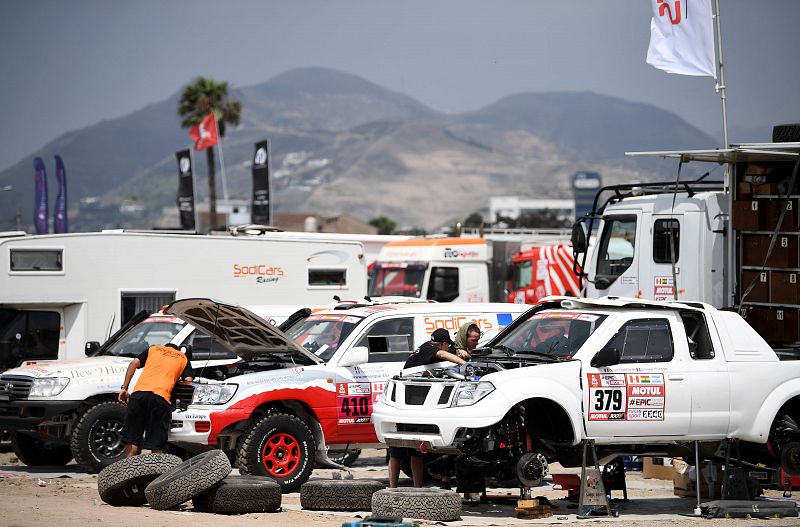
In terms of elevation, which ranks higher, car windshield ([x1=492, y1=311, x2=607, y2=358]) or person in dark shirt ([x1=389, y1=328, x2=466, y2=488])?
car windshield ([x1=492, y1=311, x2=607, y2=358])

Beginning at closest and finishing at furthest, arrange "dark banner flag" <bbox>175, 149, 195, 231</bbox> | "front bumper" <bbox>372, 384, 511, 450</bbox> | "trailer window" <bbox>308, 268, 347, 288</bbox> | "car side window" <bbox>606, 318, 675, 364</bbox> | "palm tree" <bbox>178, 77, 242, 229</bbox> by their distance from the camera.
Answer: "front bumper" <bbox>372, 384, 511, 450</bbox>
"car side window" <bbox>606, 318, 675, 364</bbox>
"trailer window" <bbox>308, 268, 347, 288</bbox>
"dark banner flag" <bbox>175, 149, 195, 231</bbox>
"palm tree" <bbox>178, 77, 242, 229</bbox>

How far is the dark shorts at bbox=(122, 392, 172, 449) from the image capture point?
1226 cm

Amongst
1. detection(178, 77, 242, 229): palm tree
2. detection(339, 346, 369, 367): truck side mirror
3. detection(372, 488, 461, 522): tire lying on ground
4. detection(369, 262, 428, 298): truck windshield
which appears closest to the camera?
detection(372, 488, 461, 522): tire lying on ground

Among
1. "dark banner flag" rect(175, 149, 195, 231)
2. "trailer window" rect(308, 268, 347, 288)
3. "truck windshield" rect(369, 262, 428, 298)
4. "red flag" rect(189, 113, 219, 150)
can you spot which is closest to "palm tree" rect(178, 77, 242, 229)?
"red flag" rect(189, 113, 219, 150)

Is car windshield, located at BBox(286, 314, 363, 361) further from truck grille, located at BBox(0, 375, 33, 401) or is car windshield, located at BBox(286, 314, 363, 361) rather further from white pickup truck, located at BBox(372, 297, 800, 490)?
truck grille, located at BBox(0, 375, 33, 401)

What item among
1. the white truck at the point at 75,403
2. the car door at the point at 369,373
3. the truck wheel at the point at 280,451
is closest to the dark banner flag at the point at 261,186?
the white truck at the point at 75,403

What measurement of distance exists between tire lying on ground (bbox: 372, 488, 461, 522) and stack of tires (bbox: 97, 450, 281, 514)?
1262 mm

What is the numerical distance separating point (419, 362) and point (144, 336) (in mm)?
5115

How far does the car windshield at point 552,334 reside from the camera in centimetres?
1129

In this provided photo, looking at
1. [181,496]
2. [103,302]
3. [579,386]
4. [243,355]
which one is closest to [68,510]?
[181,496]

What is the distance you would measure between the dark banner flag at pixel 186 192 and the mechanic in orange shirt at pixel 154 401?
3155 centimetres

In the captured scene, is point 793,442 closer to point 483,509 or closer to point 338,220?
point 483,509

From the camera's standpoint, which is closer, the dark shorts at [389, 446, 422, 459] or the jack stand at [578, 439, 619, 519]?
the jack stand at [578, 439, 619, 519]

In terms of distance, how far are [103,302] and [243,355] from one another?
714 centimetres
